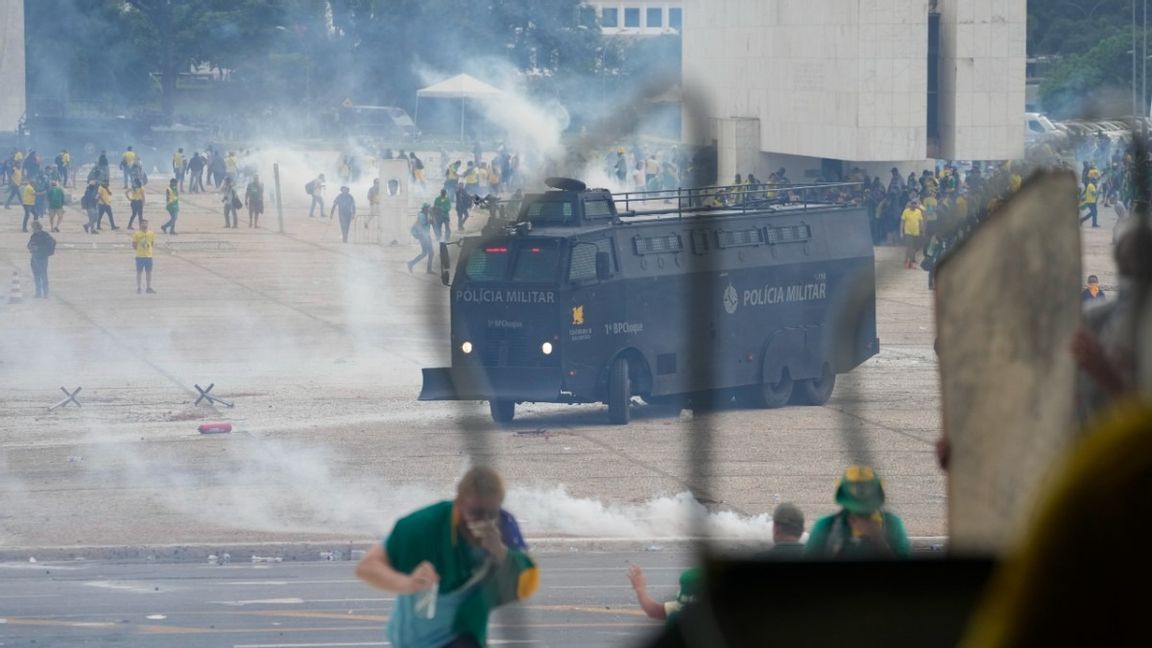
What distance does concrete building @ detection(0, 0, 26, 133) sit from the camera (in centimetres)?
7062

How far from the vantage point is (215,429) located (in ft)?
66.6

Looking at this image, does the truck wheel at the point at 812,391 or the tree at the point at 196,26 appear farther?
the tree at the point at 196,26

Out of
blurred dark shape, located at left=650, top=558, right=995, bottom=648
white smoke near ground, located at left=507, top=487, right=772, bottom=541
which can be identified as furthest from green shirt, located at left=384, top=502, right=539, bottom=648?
white smoke near ground, located at left=507, top=487, right=772, bottom=541

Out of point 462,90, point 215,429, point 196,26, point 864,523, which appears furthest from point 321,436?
point 196,26

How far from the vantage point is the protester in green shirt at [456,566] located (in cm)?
532

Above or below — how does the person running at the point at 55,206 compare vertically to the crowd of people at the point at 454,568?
above

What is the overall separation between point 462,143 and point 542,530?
55.2 metres

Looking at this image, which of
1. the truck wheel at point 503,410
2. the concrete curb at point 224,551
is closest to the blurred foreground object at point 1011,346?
the concrete curb at point 224,551

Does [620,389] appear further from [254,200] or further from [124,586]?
[254,200]

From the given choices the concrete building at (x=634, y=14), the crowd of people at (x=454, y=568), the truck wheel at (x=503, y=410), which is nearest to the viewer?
the crowd of people at (x=454, y=568)

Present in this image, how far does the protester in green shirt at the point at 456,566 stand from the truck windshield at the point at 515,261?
15.0 m

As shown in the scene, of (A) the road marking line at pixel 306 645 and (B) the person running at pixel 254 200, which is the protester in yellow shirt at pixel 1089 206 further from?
(B) the person running at pixel 254 200

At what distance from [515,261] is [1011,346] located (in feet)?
62.9

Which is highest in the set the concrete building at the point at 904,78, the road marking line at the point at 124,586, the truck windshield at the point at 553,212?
the concrete building at the point at 904,78
